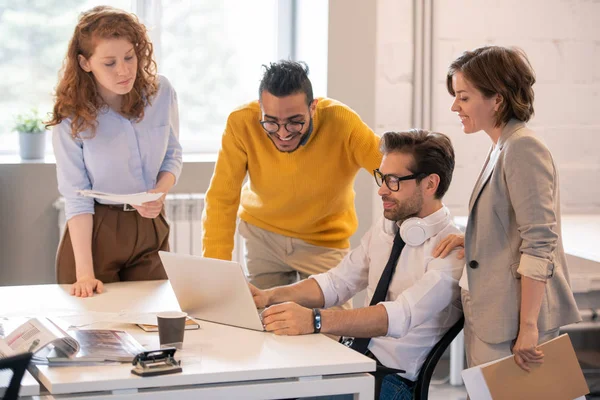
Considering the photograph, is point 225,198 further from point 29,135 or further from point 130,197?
point 29,135

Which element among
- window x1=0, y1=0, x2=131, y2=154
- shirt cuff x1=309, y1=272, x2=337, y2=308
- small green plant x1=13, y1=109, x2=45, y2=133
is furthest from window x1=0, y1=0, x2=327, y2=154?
shirt cuff x1=309, y1=272, x2=337, y2=308

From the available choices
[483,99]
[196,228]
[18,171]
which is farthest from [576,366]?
[18,171]

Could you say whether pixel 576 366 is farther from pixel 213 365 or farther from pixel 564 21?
pixel 564 21

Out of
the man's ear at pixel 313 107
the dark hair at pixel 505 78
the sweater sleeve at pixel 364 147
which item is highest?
the dark hair at pixel 505 78

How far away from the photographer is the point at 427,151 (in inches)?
85.8

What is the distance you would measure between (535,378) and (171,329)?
89cm

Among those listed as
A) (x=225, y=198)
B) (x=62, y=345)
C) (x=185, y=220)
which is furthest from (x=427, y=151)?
(x=185, y=220)

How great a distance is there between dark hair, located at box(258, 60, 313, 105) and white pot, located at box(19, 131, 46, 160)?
63.8 inches

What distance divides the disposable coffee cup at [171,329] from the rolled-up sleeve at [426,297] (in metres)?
0.53

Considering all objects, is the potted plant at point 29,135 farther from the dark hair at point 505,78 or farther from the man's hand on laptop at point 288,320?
the dark hair at point 505,78

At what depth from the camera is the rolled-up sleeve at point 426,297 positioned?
2025mm

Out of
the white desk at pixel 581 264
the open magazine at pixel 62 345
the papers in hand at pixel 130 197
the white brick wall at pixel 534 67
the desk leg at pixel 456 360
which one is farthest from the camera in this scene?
the white brick wall at pixel 534 67

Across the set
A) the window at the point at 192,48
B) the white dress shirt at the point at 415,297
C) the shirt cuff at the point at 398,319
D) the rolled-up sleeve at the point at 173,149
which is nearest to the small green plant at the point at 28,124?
the window at the point at 192,48

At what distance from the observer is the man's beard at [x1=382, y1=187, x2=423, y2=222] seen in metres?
2.18
